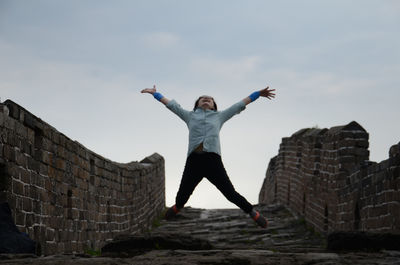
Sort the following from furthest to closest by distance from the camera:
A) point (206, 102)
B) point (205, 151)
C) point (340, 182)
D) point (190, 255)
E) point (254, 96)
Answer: point (340, 182) → point (254, 96) → point (206, 102) → point (205, 151) → point (190, 255)

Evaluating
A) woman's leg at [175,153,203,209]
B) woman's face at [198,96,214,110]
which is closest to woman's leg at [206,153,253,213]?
woman's leg at [175,153,203,209]

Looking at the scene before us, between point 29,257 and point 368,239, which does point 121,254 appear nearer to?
point 29,257

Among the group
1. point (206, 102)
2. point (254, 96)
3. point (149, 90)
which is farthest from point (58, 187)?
point (254, 96)

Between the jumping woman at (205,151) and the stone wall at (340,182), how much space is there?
7.97 feet

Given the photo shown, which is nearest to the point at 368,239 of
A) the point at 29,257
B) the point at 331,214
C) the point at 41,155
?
the point at 29,257

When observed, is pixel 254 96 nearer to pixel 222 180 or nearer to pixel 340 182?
pixel 222 180

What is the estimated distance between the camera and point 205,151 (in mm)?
7918

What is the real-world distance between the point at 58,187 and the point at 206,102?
2.67 metres

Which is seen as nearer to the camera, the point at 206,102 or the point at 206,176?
the point at 206,176

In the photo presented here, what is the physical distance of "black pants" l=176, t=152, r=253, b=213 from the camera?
26.1ft

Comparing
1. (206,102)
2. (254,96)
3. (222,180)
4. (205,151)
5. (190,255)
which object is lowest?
(190,255)

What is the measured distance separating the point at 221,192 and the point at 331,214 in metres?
6.30

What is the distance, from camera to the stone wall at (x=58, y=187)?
25.8ft

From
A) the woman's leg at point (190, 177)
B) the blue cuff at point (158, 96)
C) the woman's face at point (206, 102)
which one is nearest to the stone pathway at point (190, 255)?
the woman's leg at point (190, 177)
